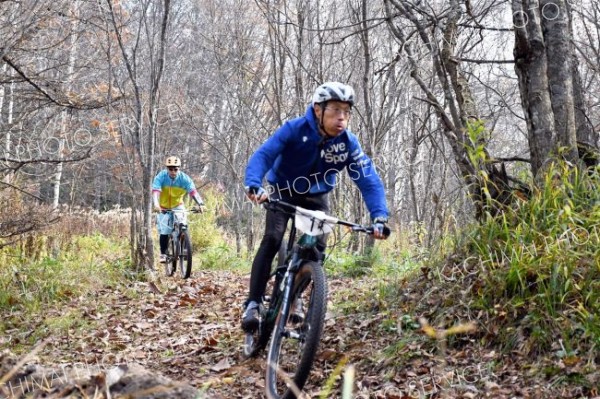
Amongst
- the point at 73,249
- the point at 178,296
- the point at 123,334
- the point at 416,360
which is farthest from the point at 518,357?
the point at 73,249

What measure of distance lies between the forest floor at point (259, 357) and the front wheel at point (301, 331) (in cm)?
18

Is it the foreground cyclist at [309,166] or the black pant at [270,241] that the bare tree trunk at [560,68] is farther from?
the black pant at [270,241]

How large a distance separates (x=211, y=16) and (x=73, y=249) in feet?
20.9

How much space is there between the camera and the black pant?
4504mm

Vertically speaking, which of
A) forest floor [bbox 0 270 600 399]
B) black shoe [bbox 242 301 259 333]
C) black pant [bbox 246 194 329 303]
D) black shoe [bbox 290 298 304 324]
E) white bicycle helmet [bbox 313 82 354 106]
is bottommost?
forest floor [bbox 0 270 600 399]

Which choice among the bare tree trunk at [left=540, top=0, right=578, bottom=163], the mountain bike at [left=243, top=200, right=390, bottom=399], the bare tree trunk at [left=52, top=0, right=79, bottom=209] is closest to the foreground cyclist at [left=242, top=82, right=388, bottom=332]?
the mountain bike at [left=243, top=200, right=390, bottom=399]

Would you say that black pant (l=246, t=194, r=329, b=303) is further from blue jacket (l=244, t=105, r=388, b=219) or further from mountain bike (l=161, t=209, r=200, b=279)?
mountain bike (l=161, t=209, r=200, b=279)

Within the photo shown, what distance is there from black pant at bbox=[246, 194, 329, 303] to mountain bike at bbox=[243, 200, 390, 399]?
11 centimetres

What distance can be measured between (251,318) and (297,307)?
59 centimetres

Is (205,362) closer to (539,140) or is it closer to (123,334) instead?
(123,334)

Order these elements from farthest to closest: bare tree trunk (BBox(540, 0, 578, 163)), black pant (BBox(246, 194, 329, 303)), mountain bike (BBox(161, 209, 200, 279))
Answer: mountain bike (BBox(161, 209, 200, 279)) < bare tree trunk (BBox(540, 0, 578, 163)) < black pant (BBox(246, 194, 329, 303))

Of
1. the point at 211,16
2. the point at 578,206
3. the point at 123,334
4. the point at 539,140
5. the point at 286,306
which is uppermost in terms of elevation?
the point at 211,16

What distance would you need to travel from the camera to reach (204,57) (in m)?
23.5

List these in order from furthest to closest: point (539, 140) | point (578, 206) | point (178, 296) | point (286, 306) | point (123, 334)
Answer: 1. point (178, 296)
2. point (123, 334)
3. point (539, 140)
4. point (578, 206)
5. point (286, 306)
